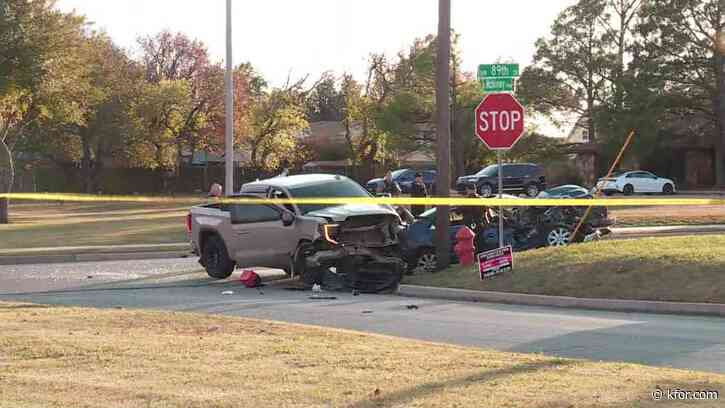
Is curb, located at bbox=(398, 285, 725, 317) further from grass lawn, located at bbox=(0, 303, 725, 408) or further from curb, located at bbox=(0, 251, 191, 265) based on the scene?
curb, located at bbox=(0, 251, 191, 265)

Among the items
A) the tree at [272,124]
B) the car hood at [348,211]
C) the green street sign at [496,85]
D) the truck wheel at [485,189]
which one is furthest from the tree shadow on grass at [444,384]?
the tree at [272,124]

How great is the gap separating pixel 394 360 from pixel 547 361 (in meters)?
1.25

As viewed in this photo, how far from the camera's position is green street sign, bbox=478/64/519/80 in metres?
16.9

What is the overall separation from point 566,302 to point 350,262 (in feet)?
12.4

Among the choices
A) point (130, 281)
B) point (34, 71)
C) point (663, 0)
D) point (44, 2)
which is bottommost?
point (130, 281)

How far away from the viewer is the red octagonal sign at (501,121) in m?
17.3

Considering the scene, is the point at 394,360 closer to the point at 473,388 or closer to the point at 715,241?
the point at 473,388

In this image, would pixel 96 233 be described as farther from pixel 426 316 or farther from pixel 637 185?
pixel 637 185

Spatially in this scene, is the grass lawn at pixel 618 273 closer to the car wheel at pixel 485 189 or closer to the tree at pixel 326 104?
the car wheel at pixel 485 189

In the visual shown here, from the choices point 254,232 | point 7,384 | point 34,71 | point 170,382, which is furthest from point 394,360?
point 34,71

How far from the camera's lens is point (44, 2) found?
3628cm
